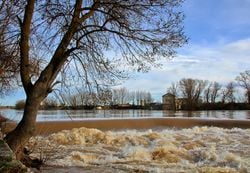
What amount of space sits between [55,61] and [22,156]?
2.62m

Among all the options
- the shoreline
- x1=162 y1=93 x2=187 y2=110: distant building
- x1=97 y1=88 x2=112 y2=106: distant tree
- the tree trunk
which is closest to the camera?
the tree trunk

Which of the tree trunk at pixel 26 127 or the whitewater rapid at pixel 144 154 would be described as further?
the whitewater rapid at pixel 144 154

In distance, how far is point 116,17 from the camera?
9.98m

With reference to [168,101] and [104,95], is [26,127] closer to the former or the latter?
[104,95]

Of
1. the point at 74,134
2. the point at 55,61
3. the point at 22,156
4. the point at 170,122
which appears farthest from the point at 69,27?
the point at 170,122

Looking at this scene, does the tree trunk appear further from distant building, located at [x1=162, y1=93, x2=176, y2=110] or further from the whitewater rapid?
distant building, located at [x1=162, y1=93, x2=176, y2=110]

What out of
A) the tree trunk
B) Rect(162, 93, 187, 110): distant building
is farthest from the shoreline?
Rect(162, 93, 187, 110): distant building

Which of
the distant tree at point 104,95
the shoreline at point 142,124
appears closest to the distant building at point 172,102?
the shoreline at point 142,124

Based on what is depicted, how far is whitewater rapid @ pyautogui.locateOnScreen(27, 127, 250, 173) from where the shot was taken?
38.8ft

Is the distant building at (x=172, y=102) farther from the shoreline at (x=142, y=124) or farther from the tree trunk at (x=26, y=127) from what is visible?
the tree trunk at (x=26, y=127)

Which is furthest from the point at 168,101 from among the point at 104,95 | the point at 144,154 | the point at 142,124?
the point at 104,95

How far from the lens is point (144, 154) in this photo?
14.1 meters

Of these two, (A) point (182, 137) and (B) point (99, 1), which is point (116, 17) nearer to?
(B) point (99, 1)

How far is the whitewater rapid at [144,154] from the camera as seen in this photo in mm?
11818
